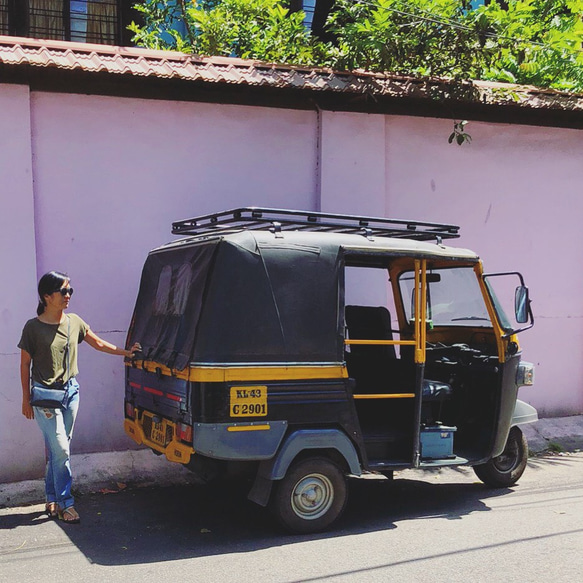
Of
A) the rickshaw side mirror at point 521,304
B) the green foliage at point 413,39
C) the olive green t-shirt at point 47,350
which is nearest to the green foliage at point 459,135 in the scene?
the green foliage at point 413,39

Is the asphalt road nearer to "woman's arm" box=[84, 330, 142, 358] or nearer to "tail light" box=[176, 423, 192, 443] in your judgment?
"tail light" box=[176, 423, 192, 443]

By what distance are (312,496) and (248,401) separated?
94cm

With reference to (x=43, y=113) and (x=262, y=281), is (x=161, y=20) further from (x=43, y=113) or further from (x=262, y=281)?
(x=262, y=281)

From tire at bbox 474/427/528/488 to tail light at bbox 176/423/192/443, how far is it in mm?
3088

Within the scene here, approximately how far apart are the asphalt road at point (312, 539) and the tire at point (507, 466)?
0.40ft

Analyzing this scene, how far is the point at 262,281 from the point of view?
5.50 meters

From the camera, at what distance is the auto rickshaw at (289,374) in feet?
17.5

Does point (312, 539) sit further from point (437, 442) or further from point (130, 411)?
point (130, 411)

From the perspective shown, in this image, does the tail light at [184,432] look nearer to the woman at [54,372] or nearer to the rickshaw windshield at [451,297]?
the woman at [54,372]

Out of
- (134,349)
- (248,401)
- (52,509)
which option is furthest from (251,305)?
(52,509)

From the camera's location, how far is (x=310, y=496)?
566cm

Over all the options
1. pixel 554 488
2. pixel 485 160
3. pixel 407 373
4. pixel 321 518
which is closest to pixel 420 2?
pixel 485 160

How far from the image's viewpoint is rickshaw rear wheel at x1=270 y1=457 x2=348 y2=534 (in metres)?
5.51

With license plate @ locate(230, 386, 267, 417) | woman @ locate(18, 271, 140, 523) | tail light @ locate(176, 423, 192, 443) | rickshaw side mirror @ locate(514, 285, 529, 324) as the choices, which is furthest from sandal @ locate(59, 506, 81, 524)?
rickshaw side mirror @ locate(514, 285, 529, 324)
